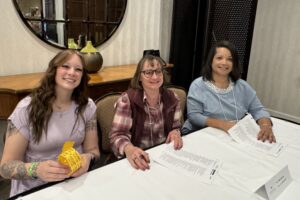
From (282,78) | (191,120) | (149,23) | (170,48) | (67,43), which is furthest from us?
(282,78)

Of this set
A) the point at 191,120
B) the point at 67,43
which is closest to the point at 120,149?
the point at 191,120

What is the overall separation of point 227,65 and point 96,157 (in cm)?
114

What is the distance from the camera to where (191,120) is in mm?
1913

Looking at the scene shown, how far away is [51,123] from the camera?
4.26ft

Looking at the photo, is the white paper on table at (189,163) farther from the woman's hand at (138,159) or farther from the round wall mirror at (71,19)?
the round wall mirror at (71,19)

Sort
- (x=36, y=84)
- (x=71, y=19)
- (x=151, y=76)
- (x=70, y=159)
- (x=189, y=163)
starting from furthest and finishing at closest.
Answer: (x=71, y=19)
(x=36, y=84)
(x=151, y=76)
(x=189, y=163)
(x=70, y=159)

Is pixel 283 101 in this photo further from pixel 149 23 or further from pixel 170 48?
pixel 149 23

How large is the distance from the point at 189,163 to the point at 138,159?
0.23 meters

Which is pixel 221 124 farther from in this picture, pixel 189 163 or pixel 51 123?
pixel 51 123

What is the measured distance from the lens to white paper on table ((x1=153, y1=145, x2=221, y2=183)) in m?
1.15

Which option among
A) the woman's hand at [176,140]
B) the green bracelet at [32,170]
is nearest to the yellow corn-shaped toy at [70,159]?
the green bracelet at [32,170]

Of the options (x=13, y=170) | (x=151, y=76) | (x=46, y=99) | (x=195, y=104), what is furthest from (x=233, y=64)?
(x=13, y=170)

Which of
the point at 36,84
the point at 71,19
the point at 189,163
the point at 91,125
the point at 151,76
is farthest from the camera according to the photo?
the point at 71,19

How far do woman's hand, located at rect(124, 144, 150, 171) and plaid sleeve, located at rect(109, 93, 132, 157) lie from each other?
0.21 meters
